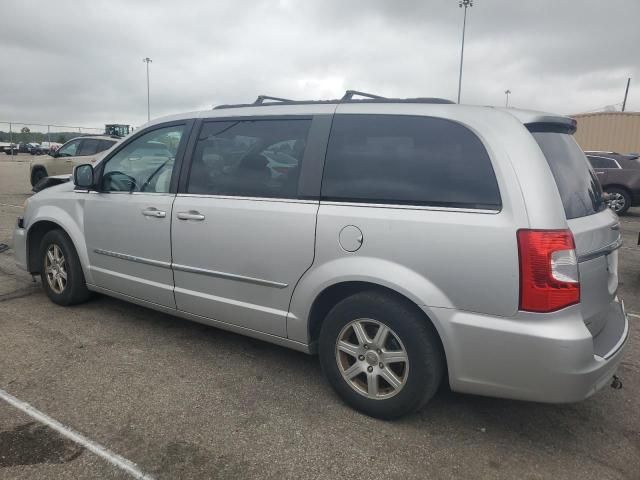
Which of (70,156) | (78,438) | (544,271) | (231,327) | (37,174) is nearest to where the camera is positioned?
(544,271)

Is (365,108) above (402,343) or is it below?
above

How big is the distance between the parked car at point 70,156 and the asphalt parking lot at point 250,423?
11.1m

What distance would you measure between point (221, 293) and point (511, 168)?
2.00 m

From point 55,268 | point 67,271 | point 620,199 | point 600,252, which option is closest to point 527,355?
point 600,252

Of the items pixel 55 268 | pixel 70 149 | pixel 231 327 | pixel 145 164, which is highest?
pixel 70 149

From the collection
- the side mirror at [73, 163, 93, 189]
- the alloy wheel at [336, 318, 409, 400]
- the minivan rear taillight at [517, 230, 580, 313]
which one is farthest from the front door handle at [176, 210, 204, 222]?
the minivan rear taillight at [517, 230, 580, 313]

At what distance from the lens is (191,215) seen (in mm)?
3535

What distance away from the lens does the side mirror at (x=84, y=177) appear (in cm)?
422

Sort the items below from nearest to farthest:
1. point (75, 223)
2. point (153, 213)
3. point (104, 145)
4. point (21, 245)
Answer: point (153, 213) < point (75, 223) < point (21, 245) < point (104, 145)

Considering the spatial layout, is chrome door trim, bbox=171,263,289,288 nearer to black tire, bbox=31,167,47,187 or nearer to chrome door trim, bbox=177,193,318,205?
chrome door trim, bbox=177,193,318,205

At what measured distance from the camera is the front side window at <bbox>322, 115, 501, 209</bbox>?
2.57 m

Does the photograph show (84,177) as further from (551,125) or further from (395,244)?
(551,125)

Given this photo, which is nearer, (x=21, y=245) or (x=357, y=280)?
(x=357, y=280)

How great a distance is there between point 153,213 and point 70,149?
12.2 metres
